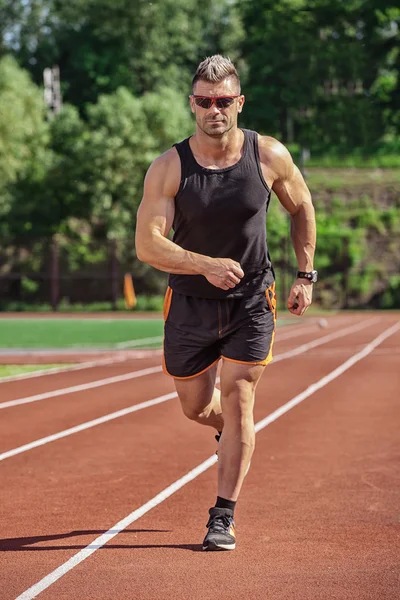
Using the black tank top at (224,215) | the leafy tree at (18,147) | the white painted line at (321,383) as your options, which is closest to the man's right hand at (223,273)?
the black tank top at (224,215)

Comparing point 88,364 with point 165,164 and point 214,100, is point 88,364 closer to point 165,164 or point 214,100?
point 165,164

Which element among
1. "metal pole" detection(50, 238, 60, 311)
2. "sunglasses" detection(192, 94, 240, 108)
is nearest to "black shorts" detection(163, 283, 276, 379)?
"sunglasses" detection(192, 94, 240, 108)

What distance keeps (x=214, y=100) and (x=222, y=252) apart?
31.0 inches

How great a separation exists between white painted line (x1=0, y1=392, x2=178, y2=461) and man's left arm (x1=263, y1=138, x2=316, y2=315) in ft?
13.0

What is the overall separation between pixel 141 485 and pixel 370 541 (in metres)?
2.36

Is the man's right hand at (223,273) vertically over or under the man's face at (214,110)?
under

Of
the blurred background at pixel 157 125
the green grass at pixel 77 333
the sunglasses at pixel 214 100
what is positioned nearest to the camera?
the sunglasses at pixel 214 100

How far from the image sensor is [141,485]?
832 centimetres

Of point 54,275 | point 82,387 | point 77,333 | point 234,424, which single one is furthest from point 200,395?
point 54,275

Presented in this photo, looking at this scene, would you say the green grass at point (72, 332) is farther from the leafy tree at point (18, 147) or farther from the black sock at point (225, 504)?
the black sock at point (225, 504)

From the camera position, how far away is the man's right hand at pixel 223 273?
5.92 meters

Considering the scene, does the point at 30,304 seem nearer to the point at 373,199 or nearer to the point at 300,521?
the point at 373,199

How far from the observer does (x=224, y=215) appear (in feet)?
20.1

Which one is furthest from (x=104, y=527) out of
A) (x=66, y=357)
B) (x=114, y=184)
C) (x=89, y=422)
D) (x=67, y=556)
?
(x=114, y=184)
